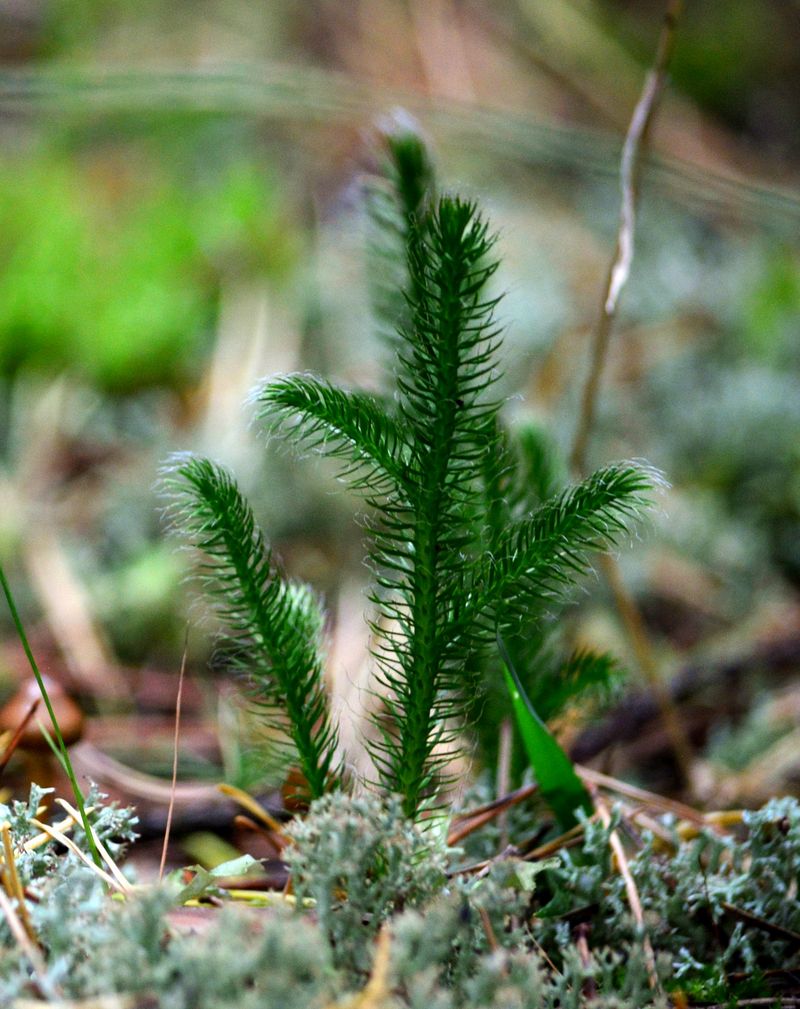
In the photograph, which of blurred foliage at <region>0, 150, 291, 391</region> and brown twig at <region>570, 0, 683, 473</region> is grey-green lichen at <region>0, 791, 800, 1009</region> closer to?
brown twig at <region>570, 0, 683, 473</region>

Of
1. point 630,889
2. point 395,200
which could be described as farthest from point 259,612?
point 395,200

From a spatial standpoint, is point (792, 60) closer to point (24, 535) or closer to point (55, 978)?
point (24, 535)

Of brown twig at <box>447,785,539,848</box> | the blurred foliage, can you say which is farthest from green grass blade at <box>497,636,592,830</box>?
the blurred foliage

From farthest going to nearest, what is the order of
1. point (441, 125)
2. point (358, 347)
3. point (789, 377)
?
point (441, 125) → point (358, 347) → point (789, 377)

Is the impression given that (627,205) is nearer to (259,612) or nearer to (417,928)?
(259,612)

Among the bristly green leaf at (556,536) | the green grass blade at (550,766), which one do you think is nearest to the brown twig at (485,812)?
the green grass blade at (550,766)

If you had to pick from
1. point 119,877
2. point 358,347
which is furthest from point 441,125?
point 119,877
